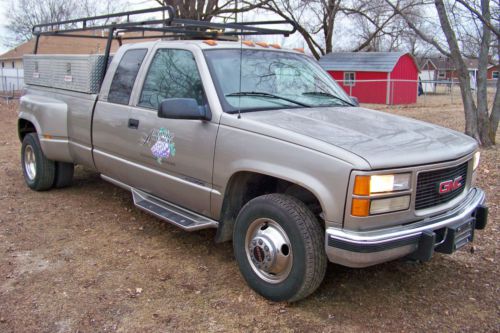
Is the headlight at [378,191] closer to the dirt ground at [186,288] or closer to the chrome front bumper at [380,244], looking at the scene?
the chrome front bumper at [380,244]

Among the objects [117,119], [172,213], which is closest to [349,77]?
[117,119]

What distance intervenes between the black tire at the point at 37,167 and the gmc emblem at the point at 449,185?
477cm

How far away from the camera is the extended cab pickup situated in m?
3.10

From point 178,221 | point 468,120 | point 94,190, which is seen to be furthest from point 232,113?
point 468,120

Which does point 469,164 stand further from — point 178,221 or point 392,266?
point 178,221

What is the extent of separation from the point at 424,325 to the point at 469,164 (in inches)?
50.8

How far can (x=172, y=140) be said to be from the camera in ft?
13.9

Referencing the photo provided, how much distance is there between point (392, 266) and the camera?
4.23 meters

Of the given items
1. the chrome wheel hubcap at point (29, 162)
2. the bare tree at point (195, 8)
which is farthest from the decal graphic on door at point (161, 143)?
the bare tree at point (195, 8)

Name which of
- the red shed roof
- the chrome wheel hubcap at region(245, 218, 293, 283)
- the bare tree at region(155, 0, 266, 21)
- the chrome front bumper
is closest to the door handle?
the chrome wheel hubcap at region(245, 218, 293, 283)

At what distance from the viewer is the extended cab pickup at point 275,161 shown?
10.2ft

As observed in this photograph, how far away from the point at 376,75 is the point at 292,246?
28425 mm

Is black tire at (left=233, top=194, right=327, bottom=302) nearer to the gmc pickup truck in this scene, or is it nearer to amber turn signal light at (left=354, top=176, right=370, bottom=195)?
the gmc pickup truck

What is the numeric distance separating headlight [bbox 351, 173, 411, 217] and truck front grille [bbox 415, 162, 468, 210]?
143 millimetres
